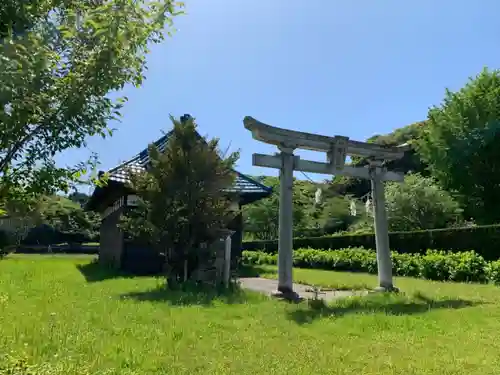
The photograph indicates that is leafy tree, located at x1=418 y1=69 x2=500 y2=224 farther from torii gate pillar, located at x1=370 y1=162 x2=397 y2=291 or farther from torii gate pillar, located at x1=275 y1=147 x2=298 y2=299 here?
torii gate pillar, located at x1=275 y1=147 x2=298 y2=299

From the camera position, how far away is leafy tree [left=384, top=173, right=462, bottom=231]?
26.4 metres

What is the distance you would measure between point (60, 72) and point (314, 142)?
7.84 m

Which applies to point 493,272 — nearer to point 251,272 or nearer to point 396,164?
point 251,272

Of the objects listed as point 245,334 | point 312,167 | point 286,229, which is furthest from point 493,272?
point 245,334

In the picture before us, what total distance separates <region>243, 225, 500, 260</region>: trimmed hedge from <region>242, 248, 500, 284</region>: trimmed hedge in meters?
1.06

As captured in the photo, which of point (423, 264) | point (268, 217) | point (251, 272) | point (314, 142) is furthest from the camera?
point (268, 217)

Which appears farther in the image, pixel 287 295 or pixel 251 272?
pixel 251 272

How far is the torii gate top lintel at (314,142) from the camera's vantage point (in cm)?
906

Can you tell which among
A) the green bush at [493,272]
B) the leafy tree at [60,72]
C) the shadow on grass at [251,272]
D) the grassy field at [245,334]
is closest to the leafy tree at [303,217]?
the shadow on grass at [251,272]

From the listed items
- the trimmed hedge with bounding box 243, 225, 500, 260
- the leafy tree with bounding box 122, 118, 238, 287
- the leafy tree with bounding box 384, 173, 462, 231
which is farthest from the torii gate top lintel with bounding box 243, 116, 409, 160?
the leafy tree with bounding box 384, 173, 462, 231

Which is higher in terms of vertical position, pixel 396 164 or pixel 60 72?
pixel 396 164

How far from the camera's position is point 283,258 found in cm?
911

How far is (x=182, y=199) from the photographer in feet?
32.9

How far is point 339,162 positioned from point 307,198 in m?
31.4
